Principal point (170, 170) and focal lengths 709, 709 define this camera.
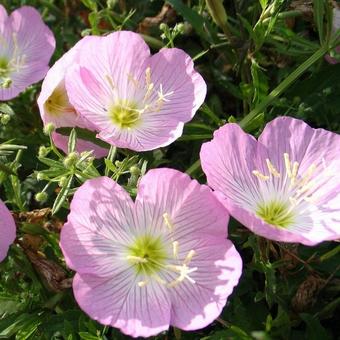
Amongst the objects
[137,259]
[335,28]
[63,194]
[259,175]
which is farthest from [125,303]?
[335,28]

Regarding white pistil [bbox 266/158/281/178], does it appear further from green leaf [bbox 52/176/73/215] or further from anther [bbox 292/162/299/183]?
green leaf [bbox 52/176/73/215]

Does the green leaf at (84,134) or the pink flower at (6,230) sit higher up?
the green leaf at (84,134)

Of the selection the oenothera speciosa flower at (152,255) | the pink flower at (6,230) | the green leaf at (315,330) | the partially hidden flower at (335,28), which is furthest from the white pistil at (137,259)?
the partially hidden flower at (335,28)

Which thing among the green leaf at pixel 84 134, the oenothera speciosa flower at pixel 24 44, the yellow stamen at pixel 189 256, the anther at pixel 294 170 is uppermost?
the anther at pixel 294 170

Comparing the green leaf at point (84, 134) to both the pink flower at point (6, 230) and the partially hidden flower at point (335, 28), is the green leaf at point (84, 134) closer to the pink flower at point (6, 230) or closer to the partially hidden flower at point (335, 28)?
the pink flower at point (6, 230)

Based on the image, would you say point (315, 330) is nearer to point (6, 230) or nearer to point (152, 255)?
point (152, 255)

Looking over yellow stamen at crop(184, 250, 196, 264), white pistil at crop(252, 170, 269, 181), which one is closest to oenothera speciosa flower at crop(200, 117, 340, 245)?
white pistil at crop(252, 170, 269, 181)
